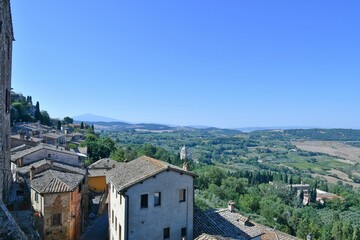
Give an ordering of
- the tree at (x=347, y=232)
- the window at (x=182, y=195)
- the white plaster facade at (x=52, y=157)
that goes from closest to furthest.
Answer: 1. the window at (x=182, y=195)
2. the white plaster facade at (x=52, y=157)
3. the tree at (x=347, y=232)

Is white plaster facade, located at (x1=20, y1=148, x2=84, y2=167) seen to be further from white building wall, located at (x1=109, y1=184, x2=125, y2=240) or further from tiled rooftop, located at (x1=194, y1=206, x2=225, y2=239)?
tiled rooftop, located at (x1=194, y1=206, x2=225, y2=239)

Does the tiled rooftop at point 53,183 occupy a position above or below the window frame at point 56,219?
above

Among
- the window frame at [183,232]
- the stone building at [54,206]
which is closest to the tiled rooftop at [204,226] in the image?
the window frame at [183,232]

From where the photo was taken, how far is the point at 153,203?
21891 mm

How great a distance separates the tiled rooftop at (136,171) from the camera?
21531 millimetres

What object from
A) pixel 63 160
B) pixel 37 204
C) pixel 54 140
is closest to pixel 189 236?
pixel 37 204

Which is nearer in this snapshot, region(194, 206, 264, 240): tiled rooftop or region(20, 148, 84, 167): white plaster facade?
region(194, 206, 264, 240): tiled rooftop

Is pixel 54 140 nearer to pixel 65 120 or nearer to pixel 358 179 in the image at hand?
pixel 65 120

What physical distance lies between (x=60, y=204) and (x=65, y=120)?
12559cm

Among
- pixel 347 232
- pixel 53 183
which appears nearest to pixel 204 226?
pixel 53 183

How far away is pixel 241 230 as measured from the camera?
80.6 ft

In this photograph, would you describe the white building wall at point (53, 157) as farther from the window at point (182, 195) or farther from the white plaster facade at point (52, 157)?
the window at point (182, 195)

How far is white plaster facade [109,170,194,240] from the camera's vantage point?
21125mm

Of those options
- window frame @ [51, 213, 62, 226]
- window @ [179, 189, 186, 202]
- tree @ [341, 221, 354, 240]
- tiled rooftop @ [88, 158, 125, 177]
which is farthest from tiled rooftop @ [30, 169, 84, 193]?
tree @ [341, 221, 354, 240]
